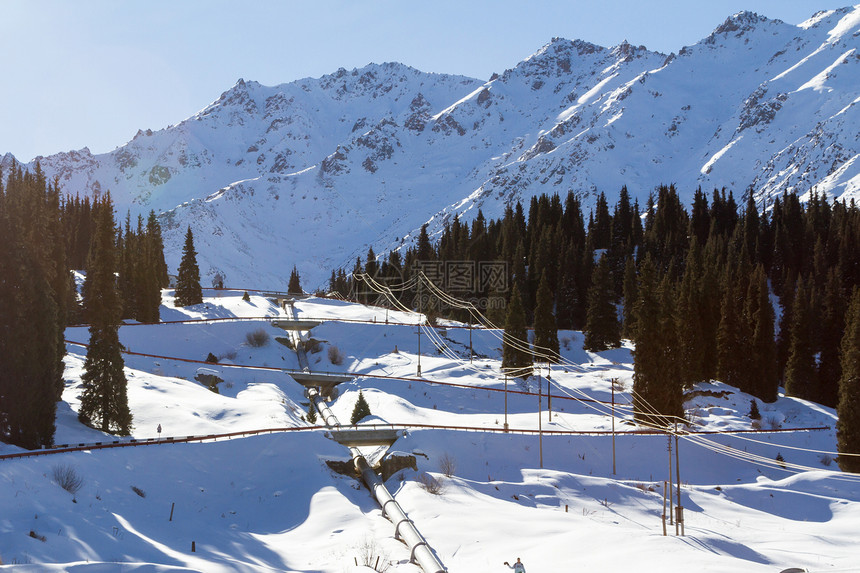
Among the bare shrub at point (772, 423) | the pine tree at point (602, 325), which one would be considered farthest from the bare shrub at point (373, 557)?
the pine tree at point (602, 325)

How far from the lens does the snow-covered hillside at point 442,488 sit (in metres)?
26.2

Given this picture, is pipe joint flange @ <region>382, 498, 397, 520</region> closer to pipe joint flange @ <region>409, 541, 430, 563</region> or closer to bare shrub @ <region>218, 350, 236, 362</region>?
pipe joint flange @ <region>409, 541, 430, 563</region>

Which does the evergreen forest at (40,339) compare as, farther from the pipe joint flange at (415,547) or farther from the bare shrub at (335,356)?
the bare shrub at (335,356)

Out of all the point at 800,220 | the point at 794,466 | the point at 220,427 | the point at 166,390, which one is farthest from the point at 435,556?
the point at 800,220

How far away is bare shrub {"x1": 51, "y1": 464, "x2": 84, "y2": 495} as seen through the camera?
28.5m

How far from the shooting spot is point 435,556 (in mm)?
28797

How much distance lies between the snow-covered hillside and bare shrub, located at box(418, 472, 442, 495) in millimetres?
609

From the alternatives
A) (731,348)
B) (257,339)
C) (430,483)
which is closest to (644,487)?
(430,483)

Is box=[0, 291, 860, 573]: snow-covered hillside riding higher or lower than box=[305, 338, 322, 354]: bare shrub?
lower

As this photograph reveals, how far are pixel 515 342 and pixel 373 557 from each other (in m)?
46.6

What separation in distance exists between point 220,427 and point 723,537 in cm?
3068

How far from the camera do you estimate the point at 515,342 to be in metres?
73.8

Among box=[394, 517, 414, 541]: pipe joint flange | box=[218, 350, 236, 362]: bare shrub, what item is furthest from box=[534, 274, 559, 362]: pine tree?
box=[394, 517, 414, 541]: pipe joint flange

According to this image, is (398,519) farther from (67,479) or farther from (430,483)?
(67,479)
